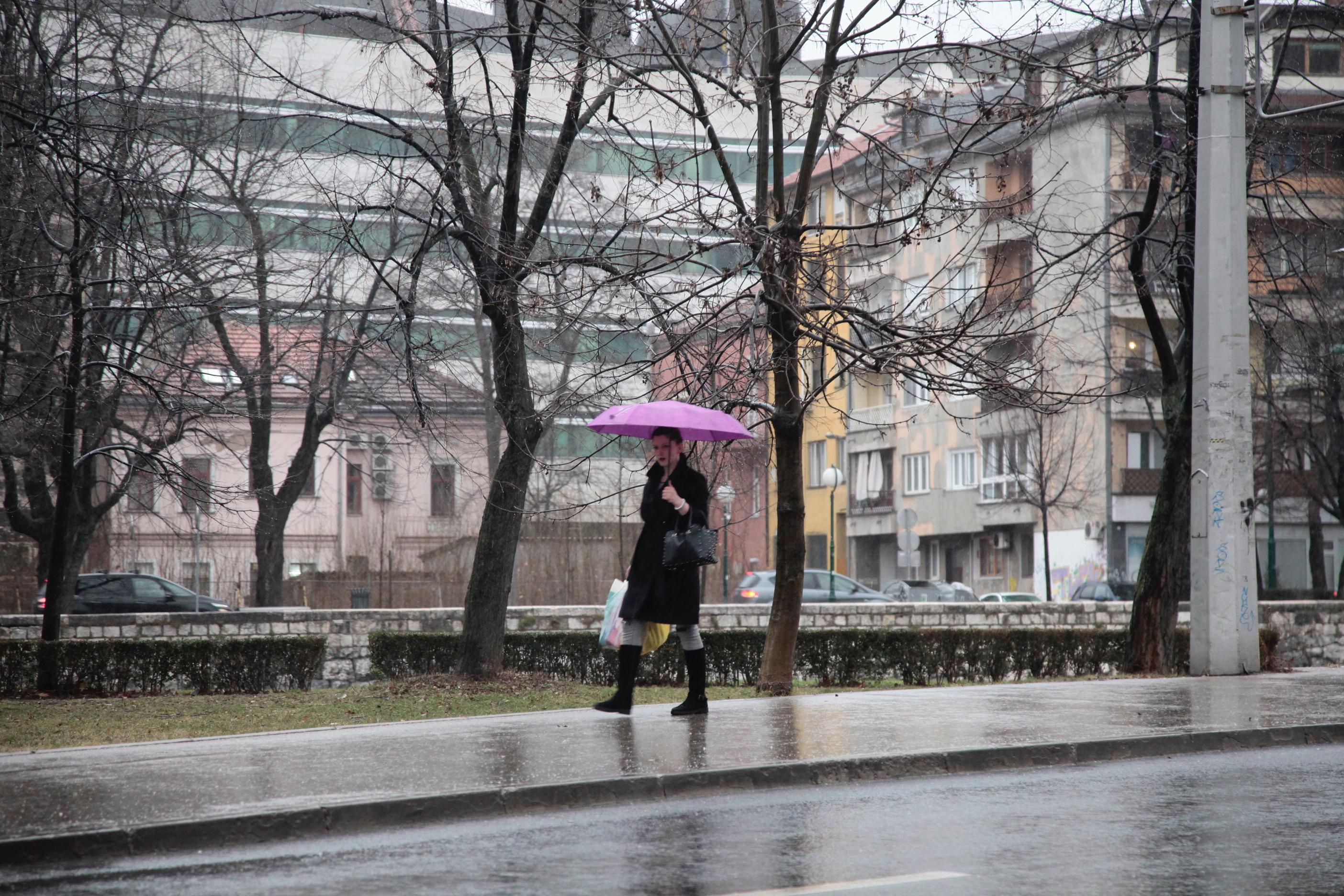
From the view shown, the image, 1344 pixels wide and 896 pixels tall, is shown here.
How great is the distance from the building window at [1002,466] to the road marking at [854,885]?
41.3 meters

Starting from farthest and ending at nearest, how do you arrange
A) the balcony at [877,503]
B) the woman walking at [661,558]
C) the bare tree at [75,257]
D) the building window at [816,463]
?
1. the building window at [816,463]
2. the balcony at [877,503]
3. the bare tree at [75,257]
4. the woman walking at [661,558]

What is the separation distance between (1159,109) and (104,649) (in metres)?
15.8

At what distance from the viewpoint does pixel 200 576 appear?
41.9 m

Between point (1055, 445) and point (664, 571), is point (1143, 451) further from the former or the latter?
point (664, 571)

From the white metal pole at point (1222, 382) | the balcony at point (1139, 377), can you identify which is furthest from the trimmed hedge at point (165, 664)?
the balcony at point (1139, 377)

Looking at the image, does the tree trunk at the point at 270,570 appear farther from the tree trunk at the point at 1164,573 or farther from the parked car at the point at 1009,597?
the parked car at the point at 1009,597

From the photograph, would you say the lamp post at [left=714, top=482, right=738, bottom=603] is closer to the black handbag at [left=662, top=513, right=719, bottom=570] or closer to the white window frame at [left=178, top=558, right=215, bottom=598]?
the white window frame at [left=178, top=558, right=215, bottom=598]

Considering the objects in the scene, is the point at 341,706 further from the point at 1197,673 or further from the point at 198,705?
the point at 1197,673

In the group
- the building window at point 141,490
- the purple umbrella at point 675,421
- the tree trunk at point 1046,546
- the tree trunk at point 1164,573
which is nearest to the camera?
the purple umbrella at point 675,421

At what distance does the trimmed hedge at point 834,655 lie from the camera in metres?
19.0

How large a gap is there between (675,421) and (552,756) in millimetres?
2747

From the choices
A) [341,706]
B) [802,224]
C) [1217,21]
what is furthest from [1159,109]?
[341,706]

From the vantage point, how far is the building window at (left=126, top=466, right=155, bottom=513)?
2061 centimetres

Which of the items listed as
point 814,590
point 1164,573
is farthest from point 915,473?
point 1164,573
